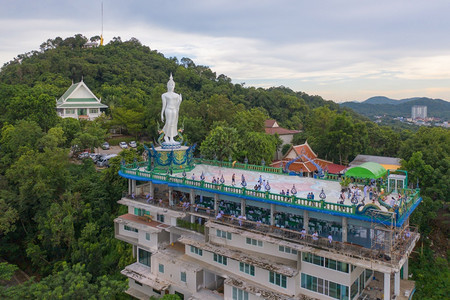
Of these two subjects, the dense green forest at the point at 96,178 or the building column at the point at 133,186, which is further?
the building column at the point at 133,186

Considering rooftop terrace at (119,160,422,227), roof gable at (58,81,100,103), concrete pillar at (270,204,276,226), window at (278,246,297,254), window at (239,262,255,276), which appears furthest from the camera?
roof gable at (58,81,100,103)

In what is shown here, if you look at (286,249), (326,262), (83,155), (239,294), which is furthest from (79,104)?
(326,262)

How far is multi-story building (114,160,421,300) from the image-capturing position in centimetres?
1830

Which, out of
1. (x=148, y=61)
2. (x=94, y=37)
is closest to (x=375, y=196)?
(x=148, y=61)

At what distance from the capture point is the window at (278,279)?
65.0 feet

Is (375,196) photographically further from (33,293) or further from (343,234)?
(33,293)

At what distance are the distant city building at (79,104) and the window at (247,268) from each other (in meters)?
48.7

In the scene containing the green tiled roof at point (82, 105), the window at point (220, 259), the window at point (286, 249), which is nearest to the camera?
Answer: the window at point (286, 249)

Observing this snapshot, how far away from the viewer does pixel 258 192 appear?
21.4 metres

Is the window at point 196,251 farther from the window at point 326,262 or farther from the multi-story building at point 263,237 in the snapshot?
the window at point 326,262

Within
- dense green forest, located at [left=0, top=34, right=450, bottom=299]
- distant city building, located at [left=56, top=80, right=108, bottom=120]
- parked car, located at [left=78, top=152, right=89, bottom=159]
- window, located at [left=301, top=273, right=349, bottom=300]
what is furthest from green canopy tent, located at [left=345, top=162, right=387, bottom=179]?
distant city building, located at [left=56, top=80, right=108, bottom=120]

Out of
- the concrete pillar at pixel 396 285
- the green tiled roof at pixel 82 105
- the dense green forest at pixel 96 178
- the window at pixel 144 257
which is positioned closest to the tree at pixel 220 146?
the dense green forest at pixel 96 178

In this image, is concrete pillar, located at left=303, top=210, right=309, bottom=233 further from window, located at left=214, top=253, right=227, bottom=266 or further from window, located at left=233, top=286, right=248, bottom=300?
window, located at left=214, top=253, right=227, bottom=266

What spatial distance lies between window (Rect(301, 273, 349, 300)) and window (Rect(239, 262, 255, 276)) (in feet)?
9.98
